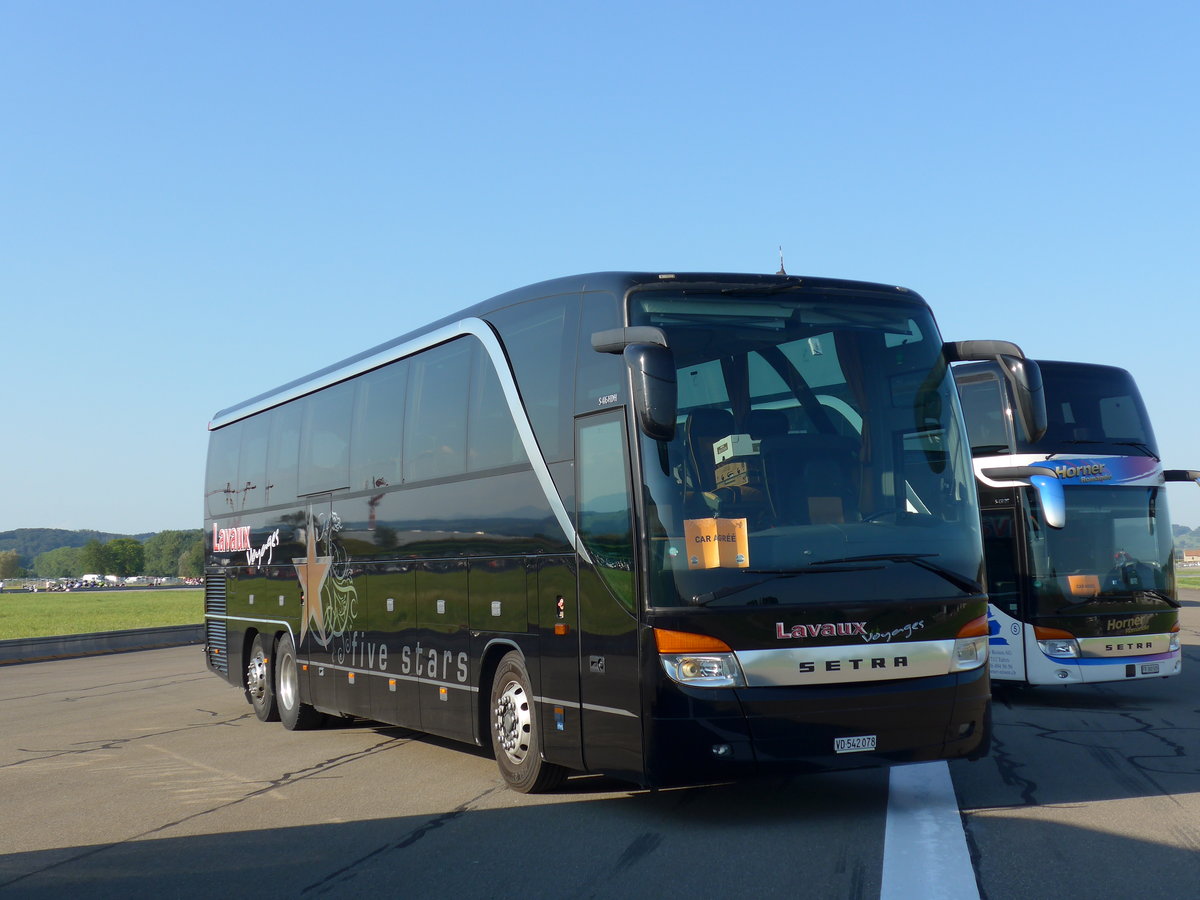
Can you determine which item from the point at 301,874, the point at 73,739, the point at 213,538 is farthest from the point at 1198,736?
the point at 213,538

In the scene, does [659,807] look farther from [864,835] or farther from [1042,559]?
[1042,559]

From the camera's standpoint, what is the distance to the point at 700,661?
762 centimetres

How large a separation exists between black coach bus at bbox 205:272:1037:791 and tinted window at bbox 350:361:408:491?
4.84 feet

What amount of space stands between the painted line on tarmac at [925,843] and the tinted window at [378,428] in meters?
5.19

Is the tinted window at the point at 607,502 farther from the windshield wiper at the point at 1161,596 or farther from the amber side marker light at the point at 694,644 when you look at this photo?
the windshield wiper at the point at 1161,596

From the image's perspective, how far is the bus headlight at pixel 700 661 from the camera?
7.60 metres

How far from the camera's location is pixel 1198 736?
11375mm

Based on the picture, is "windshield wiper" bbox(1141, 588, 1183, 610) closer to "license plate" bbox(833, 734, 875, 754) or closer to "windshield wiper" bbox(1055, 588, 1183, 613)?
"windshield wiper" bbox(1055, 588, 1183, 613)

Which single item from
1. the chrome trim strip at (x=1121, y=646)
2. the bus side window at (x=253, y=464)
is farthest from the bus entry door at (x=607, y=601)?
the bus side window at (x=253, y=464)

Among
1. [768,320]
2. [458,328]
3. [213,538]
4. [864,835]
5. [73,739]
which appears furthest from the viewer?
[213,538]

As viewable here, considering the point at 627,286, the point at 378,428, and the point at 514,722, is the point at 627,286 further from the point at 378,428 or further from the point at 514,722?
the point at 378,428

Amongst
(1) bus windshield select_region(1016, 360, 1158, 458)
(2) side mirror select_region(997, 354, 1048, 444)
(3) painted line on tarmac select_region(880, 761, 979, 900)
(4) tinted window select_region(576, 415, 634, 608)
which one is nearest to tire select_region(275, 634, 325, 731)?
(4) tinted window select_region(576, 415, 634, 608)

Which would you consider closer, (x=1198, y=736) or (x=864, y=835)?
(x=864, y=835)

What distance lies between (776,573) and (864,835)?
1.53 meters
